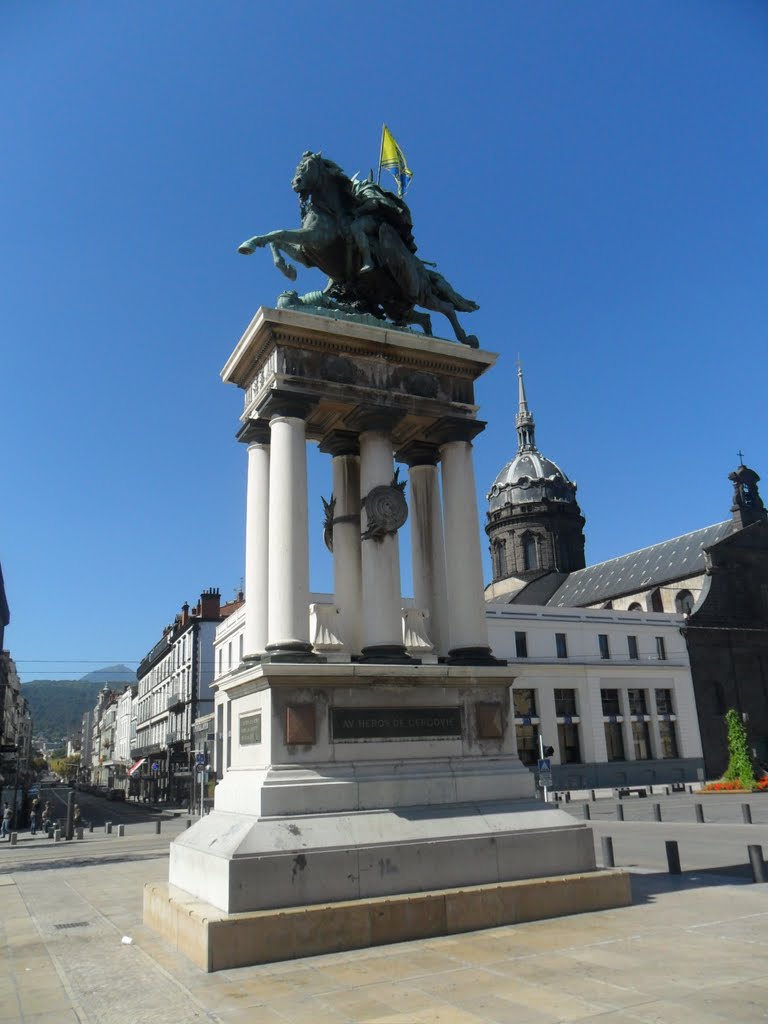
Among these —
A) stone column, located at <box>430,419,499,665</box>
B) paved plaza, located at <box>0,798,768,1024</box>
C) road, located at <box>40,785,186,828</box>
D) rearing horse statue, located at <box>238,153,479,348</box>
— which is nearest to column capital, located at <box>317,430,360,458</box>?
stone column, located at <box>430,419,499,665</box>

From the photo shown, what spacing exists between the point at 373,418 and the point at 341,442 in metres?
1.24

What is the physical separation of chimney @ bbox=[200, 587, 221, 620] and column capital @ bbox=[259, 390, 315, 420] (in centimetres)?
5541

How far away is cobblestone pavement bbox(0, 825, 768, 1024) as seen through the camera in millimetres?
6434

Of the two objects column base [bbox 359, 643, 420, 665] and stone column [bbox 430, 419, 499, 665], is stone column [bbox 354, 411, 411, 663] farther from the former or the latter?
stone column [bbox 430, 419, 499, 665]

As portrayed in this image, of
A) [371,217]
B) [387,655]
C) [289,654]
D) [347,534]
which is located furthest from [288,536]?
[371,217]

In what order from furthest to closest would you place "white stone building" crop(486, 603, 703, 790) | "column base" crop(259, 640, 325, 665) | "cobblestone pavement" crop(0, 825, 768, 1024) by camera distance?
1. "white stone building" crop(486, 603, 703, 790)
2. "column base" crop(259, 640, 325, 665)
3. "cobblestone pavement" crop(0, 825, 768, 1024)

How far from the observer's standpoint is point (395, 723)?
34.9ft

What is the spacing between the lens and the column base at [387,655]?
1101cm

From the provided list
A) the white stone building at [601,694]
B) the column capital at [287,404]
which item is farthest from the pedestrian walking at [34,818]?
the column capital at [287,404]

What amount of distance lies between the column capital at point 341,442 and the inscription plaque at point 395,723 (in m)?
4.63

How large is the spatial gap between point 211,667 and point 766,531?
49.4 m

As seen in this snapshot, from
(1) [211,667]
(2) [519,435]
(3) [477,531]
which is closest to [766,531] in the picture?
(2) [519,435]

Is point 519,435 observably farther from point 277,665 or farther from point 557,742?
point 277,665

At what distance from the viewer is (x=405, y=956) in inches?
322
